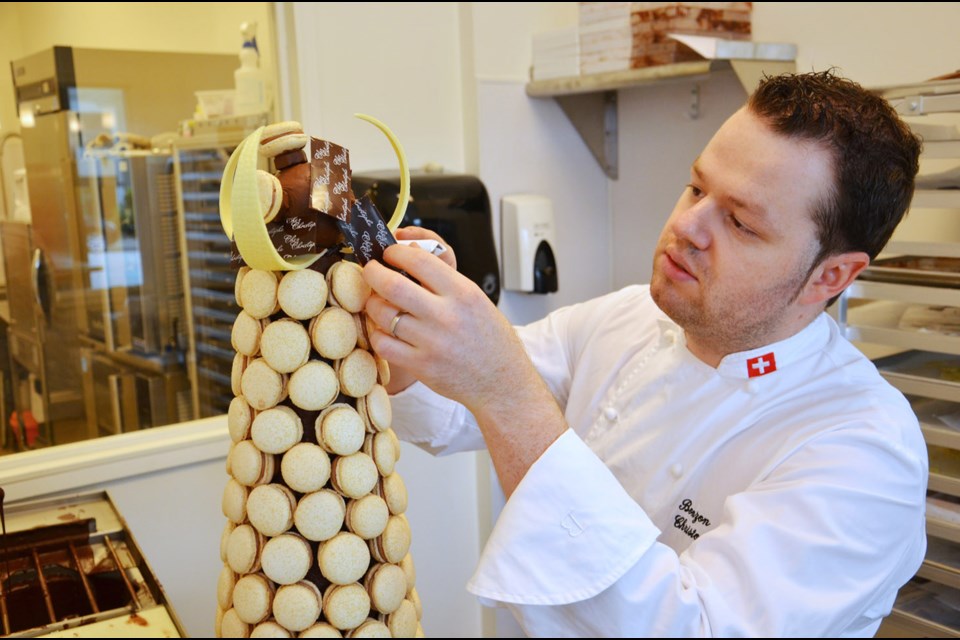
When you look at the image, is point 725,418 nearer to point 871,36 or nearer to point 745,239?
point 745,239

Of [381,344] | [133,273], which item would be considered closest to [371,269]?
[381,344]

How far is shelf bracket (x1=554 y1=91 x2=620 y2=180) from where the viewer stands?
2703 millimetres

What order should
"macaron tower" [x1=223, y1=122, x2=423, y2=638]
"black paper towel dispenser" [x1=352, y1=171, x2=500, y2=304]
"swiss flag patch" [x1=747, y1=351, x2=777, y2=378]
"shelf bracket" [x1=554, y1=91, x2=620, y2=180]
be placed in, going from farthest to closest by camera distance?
"shelf bracket" [x1=554, y1=91, x2=620, y2=180] → "black paper towel dispenser" [x1=352, y1=171, x2=500, y2=304] → "swiss flag patch" [x1=747, y1=351, x2=777, y2=378] → "macaron tower" [x1=223, y1=122, x2=423, y2=638]

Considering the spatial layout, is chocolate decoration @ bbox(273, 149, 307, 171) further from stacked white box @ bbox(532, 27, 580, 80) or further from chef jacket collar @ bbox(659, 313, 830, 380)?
stacked white box @ bbox(532, 27, 580, 80)

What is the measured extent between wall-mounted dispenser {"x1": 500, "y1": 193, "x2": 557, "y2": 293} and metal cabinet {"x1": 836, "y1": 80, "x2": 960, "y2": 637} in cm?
100

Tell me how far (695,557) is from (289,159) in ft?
2.38

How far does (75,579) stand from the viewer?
1.16 meters

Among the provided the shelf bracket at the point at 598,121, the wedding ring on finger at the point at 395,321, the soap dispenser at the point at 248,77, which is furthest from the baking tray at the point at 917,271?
the soap dispenser at the point at 248,77

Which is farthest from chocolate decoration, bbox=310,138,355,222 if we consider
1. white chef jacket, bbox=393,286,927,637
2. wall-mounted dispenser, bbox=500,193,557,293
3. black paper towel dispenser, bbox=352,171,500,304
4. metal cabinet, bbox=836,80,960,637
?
wall-mounted dispenser, bbox=500,193,557,293

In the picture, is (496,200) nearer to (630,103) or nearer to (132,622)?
(630,103)

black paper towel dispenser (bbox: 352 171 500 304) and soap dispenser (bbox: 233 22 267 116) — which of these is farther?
soap dispenser (bbox: 233 22 267 116)

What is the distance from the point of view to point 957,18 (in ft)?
6.07

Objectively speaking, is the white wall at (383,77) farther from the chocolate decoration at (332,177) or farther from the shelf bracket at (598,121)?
the chocolate decoration at (332,177)

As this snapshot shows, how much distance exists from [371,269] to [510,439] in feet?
0.96
